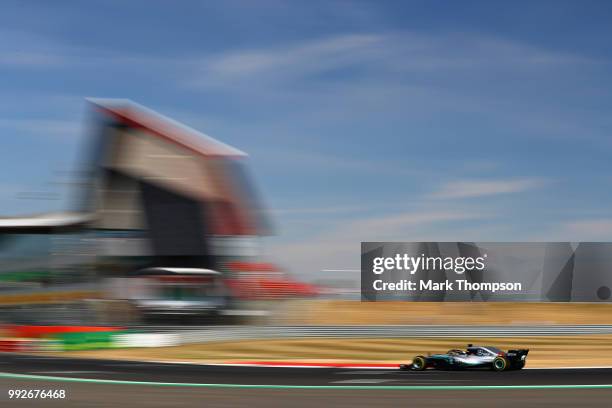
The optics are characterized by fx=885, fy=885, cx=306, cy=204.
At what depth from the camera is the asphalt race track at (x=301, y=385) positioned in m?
→ 10.2

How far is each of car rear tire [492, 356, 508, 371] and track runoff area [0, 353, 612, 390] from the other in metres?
0.14

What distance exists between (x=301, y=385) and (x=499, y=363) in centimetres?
382

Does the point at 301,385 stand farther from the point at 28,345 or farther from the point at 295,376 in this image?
the point at 28,345

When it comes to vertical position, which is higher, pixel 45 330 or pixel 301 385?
pixel 301 385

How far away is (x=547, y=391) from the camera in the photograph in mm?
11414

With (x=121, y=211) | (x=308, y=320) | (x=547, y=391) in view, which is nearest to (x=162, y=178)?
(x=121, y=211)

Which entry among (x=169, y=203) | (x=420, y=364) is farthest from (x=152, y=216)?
(x=420, y=364)

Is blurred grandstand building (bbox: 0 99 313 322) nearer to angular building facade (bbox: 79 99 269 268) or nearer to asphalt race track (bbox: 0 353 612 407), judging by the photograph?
angular building facade (bbox: 79 99 269 268)

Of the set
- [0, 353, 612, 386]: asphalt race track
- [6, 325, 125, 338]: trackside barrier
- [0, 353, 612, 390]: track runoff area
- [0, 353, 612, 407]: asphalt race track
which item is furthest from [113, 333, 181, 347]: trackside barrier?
[0, 353, 612, 407]: asphalt race track

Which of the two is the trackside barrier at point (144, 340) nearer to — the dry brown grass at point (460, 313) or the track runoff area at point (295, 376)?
the track runoff area at point (295, 376)

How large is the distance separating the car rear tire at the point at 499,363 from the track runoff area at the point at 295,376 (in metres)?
0.14

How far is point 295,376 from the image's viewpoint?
1398 centimetres

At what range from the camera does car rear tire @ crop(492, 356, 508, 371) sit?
14453 mm

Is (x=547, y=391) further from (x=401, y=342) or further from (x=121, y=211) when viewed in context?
(x=121, y=211)
